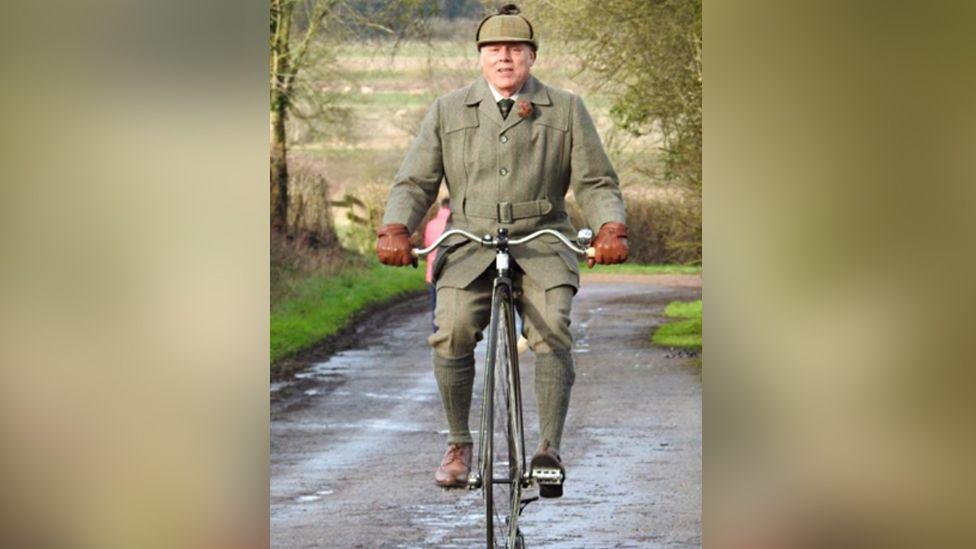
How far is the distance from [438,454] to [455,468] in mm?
5177

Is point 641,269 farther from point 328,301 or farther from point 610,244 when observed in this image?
point 610,244

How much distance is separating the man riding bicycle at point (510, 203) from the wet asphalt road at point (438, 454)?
1794 millimetres

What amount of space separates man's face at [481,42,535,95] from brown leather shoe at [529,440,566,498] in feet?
4.51

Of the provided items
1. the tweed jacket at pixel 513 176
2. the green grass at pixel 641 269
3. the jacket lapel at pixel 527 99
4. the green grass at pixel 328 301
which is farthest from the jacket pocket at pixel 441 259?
the green grass at pixel 641 269

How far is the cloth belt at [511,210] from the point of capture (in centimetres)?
745

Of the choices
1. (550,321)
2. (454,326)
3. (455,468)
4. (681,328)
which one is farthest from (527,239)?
(681,328)

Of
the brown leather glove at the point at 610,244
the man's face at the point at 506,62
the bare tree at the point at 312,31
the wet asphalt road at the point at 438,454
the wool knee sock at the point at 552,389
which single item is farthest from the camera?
the bare tree at the point at 312,31

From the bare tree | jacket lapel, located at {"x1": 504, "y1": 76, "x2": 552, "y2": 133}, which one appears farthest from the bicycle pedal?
the bare tree

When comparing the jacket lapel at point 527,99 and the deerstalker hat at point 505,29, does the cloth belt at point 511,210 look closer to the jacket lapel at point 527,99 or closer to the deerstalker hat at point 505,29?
the jacket lapel at point 527,99

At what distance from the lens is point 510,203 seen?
7.46 meters

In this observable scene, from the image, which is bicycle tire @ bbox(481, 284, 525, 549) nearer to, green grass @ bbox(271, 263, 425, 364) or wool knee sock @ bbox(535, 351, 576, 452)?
wool knee sock @ bbox(535, 351, 576, 452)
